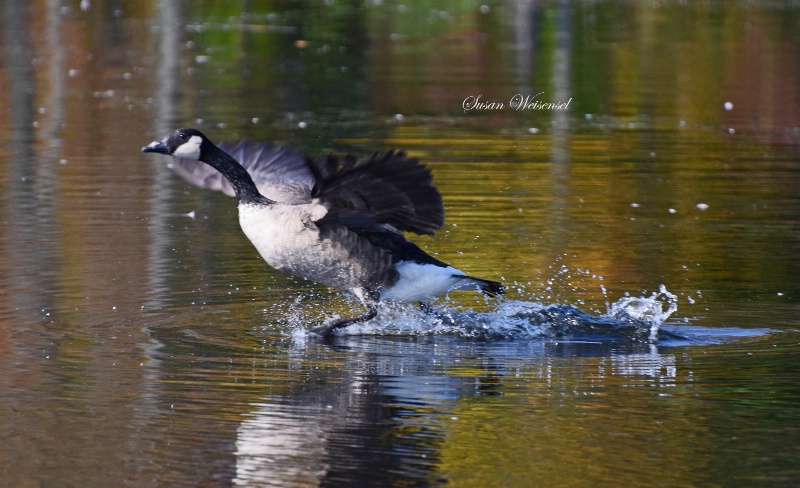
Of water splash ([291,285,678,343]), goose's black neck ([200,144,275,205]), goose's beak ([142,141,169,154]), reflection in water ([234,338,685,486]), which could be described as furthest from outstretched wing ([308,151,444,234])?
goose's beak ([142,141,169,154])

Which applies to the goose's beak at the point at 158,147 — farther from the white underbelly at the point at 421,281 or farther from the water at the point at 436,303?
the white underbelly at the point at 421,281

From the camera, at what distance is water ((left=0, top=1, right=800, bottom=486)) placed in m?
5.23

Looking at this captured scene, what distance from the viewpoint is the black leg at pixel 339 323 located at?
7.39 meters

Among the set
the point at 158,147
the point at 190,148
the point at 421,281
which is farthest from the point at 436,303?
the point at 158,147

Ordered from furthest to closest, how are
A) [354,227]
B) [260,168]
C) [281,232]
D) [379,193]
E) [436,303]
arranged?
1. [260,168]
2. [436,303]
3. [354,227]
4. [281,232]
5. [379,193]

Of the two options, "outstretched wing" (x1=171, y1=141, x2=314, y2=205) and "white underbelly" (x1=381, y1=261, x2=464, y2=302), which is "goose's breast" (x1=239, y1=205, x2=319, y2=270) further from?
"outstretched wing" (x1=171, y1=141, x2=314, y2=205)

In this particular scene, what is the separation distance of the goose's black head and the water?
91 cm

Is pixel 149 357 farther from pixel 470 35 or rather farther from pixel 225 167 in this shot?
→ pixel 470 35

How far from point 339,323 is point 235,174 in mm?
1027

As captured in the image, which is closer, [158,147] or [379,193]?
[379,193]

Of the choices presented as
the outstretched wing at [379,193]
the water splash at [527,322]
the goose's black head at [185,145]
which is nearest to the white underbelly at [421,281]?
the water splash at [527,322]

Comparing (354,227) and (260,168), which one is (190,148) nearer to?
(260,168)

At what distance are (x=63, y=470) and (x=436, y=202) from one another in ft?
9.44

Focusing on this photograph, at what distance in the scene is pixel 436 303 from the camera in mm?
8281
